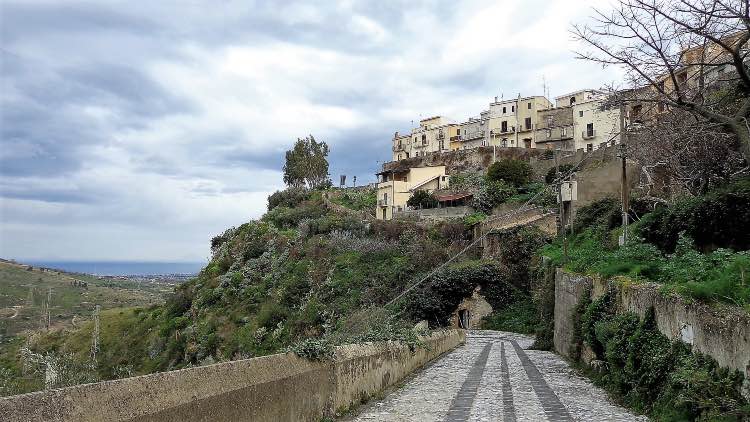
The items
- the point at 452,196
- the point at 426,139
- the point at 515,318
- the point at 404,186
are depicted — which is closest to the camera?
the point at 515,318

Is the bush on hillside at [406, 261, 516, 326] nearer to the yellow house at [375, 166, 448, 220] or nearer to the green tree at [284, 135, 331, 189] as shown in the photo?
the yellow house at [375, 166, 448, 220]

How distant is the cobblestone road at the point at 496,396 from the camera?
354 inches

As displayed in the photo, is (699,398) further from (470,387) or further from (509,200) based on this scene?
(509,200)

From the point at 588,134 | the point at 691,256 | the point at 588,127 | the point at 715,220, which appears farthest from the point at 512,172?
the point at 691,256

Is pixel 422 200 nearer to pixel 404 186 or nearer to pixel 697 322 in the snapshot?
pixel 404 186

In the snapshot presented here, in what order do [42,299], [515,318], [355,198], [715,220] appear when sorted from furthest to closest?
1. [42,299]
2. [355,198]
3. [515,318]
4. [715,220]

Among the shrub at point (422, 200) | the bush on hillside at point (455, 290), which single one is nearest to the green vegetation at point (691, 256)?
the bush on hillside at point (455, 290)

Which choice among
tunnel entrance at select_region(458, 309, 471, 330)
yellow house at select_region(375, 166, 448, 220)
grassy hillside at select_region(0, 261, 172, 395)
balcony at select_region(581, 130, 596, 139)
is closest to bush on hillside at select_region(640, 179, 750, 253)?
tunnel entrance at select_region(458, 309, 471, 330)

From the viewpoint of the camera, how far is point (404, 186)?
61844 millimetres

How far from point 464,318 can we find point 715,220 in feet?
82.7

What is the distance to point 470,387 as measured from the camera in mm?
12445

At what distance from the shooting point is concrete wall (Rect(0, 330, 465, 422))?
346 cm

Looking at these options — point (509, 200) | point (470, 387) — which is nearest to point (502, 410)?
point (470, 387)

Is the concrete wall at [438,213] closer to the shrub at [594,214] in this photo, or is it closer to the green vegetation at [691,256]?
the shrub at [594,214]
